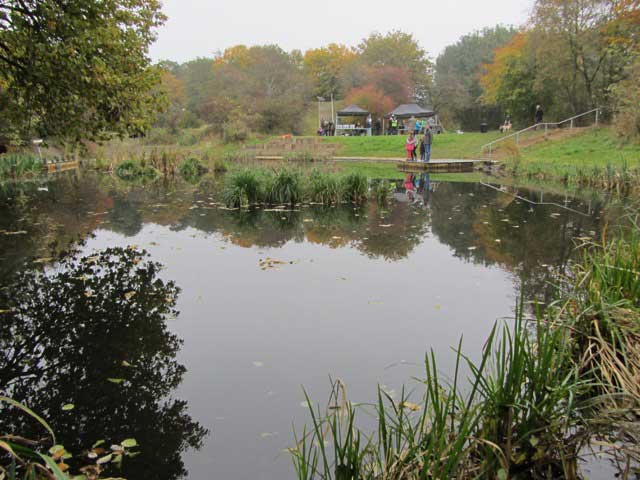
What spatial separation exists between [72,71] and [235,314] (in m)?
4.32

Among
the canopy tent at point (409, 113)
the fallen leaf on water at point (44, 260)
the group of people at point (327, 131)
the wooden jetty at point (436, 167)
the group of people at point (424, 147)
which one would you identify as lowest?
the fallen leaf on water at point (44, 260)

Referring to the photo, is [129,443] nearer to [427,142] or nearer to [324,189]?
[324,189]

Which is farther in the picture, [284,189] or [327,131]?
[327,131]

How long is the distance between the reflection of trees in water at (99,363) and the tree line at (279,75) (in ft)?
9.77

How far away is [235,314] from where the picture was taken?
559 cm

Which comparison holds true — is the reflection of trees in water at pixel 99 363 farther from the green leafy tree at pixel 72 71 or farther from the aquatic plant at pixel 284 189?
the aquatic plant at pixel 284 189

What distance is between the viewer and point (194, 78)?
251 feet

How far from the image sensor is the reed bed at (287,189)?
1330 cm

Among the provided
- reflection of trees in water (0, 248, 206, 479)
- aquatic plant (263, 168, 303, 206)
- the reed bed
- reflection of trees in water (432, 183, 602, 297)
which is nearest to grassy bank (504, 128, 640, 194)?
reflection of trees in water (432, 183, 602, 297)

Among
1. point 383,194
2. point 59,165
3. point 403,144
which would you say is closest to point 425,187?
point 383,194

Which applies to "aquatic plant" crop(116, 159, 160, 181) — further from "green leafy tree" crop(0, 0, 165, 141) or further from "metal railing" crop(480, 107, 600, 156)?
"metal railing" crop(480, 107, 600, 156)

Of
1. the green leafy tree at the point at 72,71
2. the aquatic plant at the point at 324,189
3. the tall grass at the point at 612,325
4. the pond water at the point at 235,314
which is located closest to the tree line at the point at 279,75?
the green leafy tree at the point at 72,71

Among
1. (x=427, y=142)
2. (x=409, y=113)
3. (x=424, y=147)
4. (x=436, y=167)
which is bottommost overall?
(x=436, y=167)

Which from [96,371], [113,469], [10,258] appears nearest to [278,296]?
[96,371]
